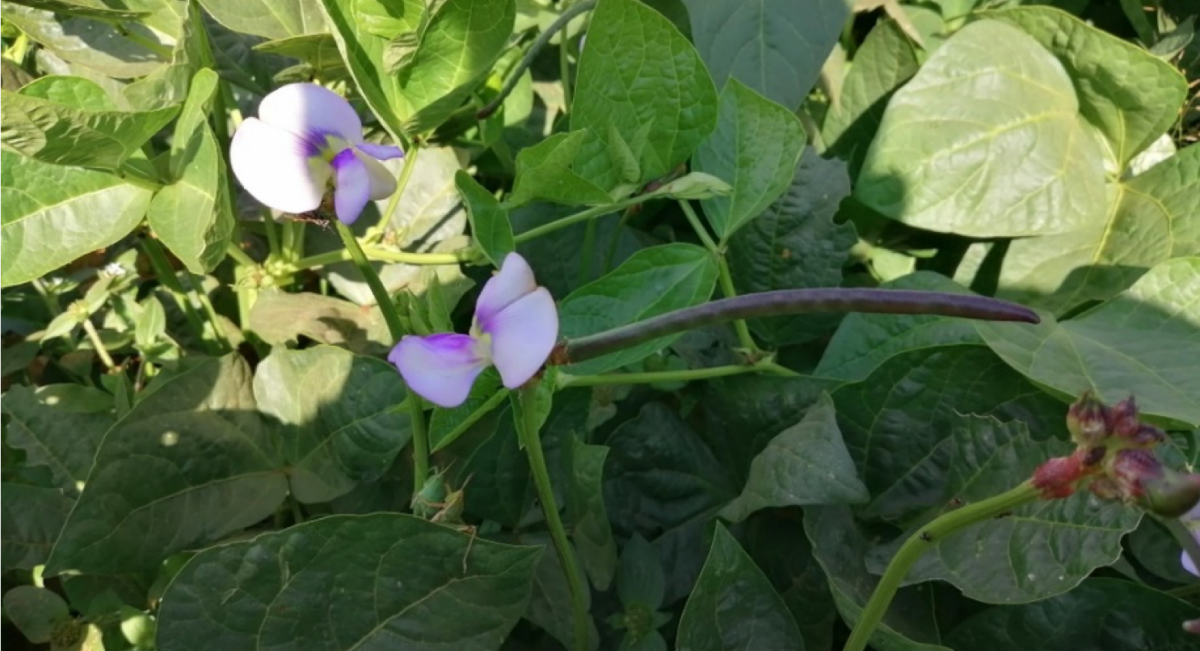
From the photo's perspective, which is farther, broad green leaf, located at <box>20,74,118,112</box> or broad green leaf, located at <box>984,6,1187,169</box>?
broad green leaf, located at <box>984,6,1187,169</box>

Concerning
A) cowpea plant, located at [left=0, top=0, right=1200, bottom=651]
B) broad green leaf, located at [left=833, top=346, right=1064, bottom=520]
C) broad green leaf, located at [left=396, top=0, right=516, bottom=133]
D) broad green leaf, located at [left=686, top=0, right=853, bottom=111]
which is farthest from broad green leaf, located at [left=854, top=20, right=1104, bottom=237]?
broad green leaf, located at [left=396, top=0, right=516, bottom=133]

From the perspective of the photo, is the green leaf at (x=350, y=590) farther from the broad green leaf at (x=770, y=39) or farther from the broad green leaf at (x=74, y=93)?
the broad green leaf at (x=770, y=39)

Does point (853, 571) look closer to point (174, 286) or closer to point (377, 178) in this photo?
point (377, 178)

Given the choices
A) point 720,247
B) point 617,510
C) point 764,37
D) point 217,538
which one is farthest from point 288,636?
point 764,37

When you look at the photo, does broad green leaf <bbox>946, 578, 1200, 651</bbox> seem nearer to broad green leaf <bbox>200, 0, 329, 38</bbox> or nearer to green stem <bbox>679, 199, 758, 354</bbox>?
green stem <bbox>679, 199, 758, 354</bbox>

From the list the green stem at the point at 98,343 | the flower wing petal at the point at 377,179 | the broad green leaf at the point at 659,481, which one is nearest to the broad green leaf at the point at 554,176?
the flower wing petal at the point at 377,179

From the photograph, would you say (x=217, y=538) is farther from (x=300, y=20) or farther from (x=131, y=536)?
(x=300, y=20)

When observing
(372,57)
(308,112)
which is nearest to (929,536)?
(308,112)
